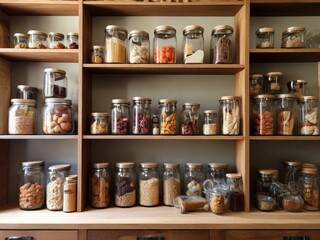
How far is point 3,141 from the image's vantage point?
156cm

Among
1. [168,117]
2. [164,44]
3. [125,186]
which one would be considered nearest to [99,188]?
[125,186]

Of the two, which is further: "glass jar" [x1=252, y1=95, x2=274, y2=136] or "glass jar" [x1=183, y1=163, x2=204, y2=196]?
"glass jar" [x1=183, y1=163, x2=204, y2=196]

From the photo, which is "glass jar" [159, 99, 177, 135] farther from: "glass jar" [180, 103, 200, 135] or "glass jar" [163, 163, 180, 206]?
"glass jar" [163, 163, 180, 206]

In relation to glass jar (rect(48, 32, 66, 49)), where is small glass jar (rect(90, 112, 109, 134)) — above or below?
below

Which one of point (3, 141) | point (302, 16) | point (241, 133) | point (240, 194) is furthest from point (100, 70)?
point (302, 16)

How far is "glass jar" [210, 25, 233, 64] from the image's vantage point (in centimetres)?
144

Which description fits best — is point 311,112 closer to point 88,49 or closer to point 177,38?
point 177,38

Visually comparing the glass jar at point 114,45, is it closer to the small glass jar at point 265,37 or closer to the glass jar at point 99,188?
the glass jar at point 99,188

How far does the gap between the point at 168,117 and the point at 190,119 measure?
14 centimetres

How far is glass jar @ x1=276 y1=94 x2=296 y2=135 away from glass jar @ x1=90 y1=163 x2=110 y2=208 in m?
1.06

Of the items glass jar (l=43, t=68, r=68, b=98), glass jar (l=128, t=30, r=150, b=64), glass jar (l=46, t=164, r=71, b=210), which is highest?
glass jar (l=128, t=30, r=150, b=64)

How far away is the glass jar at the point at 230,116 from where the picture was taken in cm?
143

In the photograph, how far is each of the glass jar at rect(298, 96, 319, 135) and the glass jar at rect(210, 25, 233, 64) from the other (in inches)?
20.4

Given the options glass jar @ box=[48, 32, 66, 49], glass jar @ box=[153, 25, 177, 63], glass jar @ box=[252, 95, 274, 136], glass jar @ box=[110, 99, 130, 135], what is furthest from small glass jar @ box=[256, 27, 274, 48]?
glass jar @ box=[48, 32, 66, 49]
